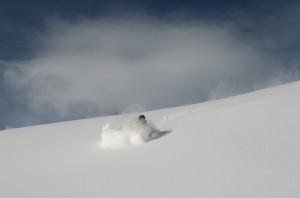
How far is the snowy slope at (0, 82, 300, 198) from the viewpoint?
3301mm

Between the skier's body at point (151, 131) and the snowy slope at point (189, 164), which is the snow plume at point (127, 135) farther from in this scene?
the snowy slope at point (189, 164)

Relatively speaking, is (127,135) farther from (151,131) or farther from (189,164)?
(189,164)

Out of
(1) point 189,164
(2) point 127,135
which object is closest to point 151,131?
(2) point 127,135

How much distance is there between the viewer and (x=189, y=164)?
404cm

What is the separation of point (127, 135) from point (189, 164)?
1855 millimetres

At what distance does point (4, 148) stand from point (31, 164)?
2.44 meters

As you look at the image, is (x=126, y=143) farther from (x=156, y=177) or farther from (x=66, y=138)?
(x=66, y=138)

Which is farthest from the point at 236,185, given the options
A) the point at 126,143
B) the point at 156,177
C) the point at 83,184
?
the point at 126,143

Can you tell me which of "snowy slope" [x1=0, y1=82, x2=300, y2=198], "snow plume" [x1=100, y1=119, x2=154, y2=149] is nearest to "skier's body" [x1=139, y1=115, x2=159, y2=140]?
"snow plume" [x1=100, y1=119, x2=154, y2=149]

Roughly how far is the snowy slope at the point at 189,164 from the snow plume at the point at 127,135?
0.72 feet

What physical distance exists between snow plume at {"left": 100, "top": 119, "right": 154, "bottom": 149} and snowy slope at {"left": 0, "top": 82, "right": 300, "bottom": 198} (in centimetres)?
22

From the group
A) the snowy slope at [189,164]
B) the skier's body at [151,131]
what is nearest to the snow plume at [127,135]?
the skier's body at [151,131]

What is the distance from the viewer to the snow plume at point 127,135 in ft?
18.1

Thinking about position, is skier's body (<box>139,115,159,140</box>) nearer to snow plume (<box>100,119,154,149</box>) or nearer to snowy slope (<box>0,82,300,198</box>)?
snow plume (<box>100,119,154,149</box>)
